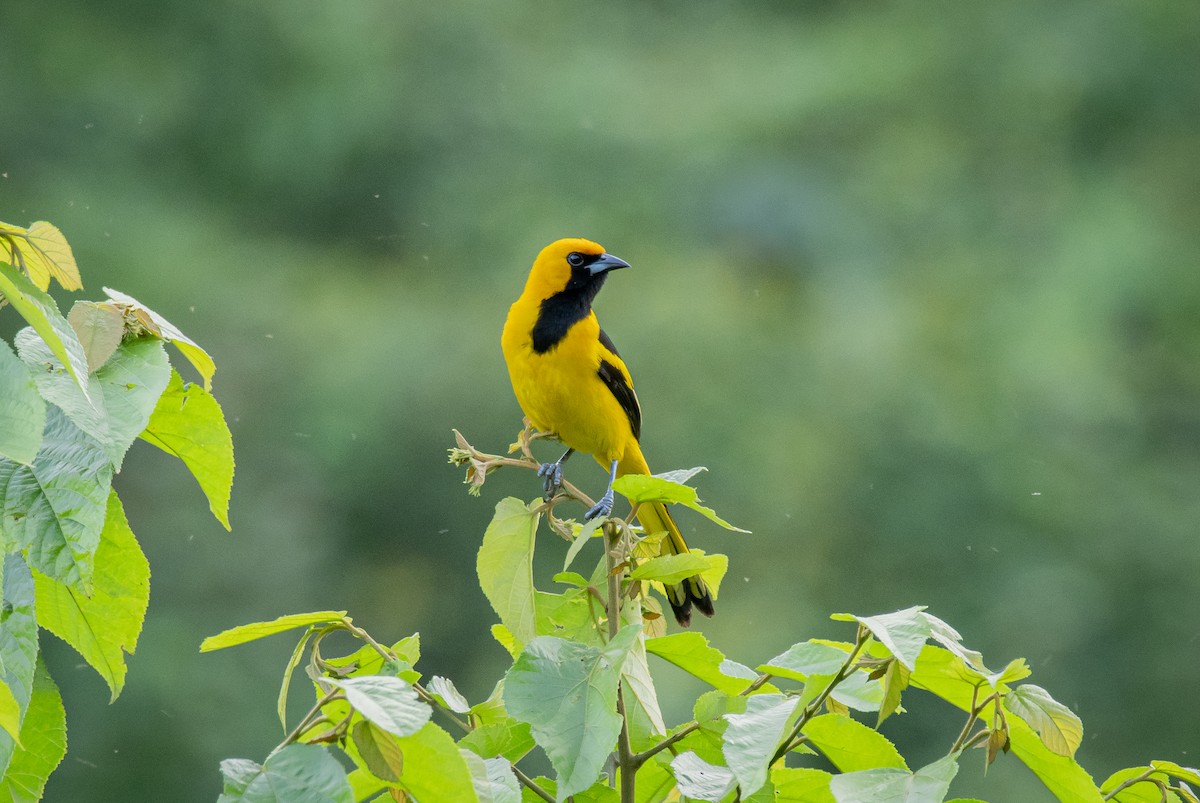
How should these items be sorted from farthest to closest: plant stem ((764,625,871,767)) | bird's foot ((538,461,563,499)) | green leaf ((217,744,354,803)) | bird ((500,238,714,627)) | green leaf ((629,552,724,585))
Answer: bird ((500,238,714,627))
bird's foot ((538,461,563,499))
green leaf ((629,552,724,585))
plant stem ((764,625,871,767))
green leaf ((217,744,354,803))

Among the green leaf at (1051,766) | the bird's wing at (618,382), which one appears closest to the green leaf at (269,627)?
the green leaf at (1051,766)

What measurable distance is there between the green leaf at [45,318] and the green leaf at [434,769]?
13.5 inches

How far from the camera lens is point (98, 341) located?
1200 millimetres

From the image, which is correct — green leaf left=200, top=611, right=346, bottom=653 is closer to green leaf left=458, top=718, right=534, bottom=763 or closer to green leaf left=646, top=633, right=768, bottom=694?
green leaf left=458, top=718, right=534, bottom=763

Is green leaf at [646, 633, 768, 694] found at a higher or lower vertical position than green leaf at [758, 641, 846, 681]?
lower

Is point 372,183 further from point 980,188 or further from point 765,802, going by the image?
point 765,802

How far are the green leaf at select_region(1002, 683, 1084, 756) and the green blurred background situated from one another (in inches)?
243

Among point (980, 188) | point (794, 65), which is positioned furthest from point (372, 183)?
point (980, 188)

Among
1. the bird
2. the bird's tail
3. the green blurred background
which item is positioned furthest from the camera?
the green blurred background

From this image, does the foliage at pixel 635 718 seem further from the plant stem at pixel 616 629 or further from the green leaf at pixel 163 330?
the green leaf at pixel 163 330

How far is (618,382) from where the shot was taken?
3795mm

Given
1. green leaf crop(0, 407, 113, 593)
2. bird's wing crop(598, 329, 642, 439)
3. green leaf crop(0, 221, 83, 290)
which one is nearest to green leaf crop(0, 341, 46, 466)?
green leaf crop(0, 407, 113, 593)

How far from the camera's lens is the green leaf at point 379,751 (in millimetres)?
1048

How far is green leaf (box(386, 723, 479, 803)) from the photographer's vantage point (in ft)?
3.45
